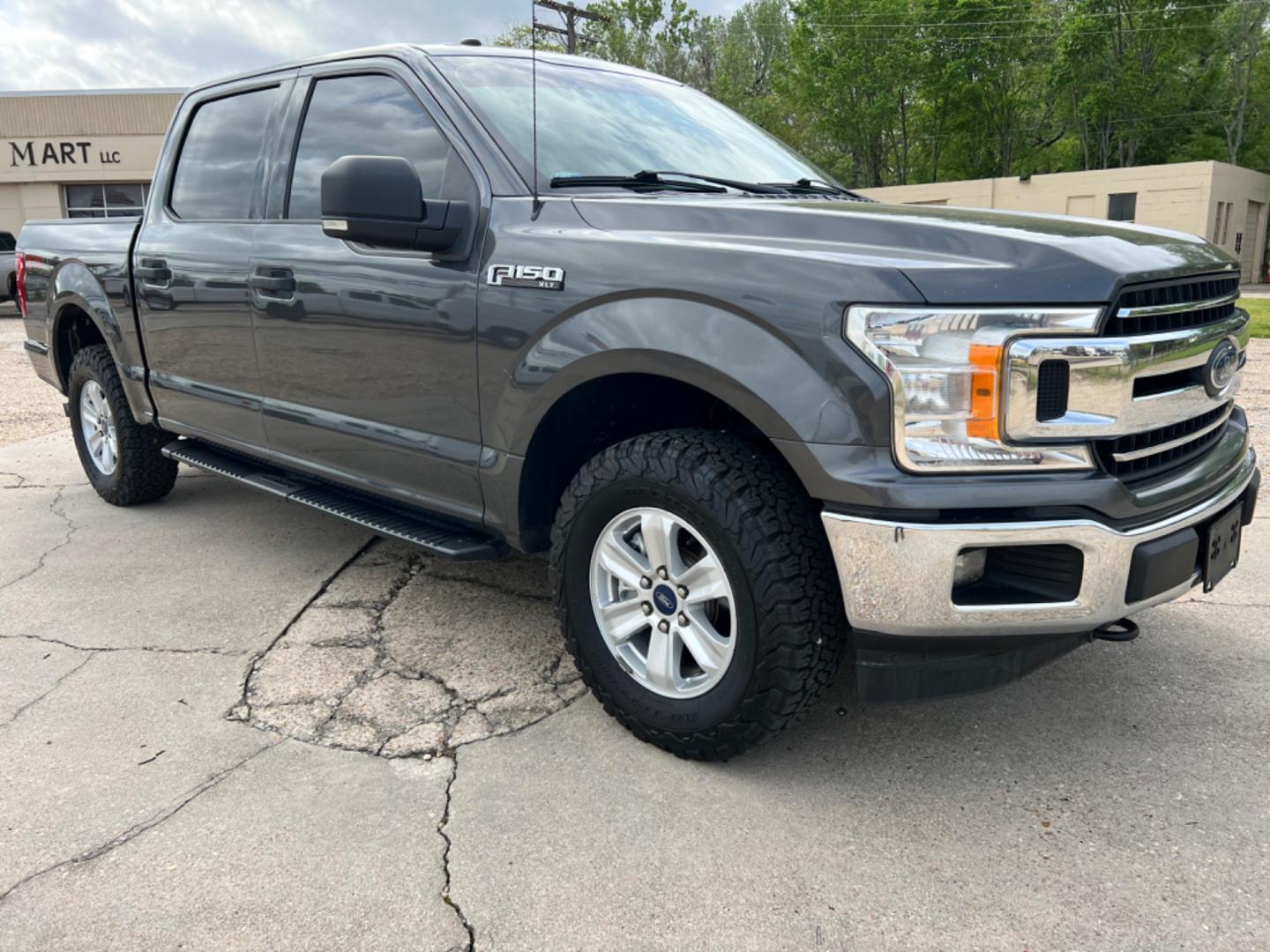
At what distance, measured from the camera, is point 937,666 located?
2.24 meters

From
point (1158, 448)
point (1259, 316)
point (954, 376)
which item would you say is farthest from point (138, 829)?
point (1259, 316)

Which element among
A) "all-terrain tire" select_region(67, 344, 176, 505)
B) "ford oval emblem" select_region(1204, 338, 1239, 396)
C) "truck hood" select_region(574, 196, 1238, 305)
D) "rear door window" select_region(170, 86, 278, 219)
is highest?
"rear door window" select_region(170, 86, 278, 219)

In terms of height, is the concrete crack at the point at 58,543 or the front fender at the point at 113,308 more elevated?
the front fender at the point at 113,308

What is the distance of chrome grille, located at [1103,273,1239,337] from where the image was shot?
212 centimetres

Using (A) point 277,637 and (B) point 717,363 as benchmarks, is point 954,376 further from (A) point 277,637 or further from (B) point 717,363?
(A) point 277,637

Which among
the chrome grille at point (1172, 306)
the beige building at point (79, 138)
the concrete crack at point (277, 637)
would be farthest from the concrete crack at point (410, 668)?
the beige building at point (79, 138)

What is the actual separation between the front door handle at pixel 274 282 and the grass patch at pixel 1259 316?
8.96 m

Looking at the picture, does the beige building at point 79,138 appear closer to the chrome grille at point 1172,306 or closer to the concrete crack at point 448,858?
the concrete crack at point 448,858

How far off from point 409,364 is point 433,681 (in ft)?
3.26

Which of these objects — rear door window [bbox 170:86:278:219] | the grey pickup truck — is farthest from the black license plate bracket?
rear door window [bbox 170:86:278:219]

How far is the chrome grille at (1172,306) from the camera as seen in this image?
2.12 m

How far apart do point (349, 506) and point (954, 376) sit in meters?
2.29

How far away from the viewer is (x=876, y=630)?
2.20m

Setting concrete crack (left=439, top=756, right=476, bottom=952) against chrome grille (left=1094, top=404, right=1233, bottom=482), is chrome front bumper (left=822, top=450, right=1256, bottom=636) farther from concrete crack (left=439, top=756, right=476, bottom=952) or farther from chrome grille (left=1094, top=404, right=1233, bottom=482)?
concrete crack (left=439, top=756, right=476, bottom=952)
